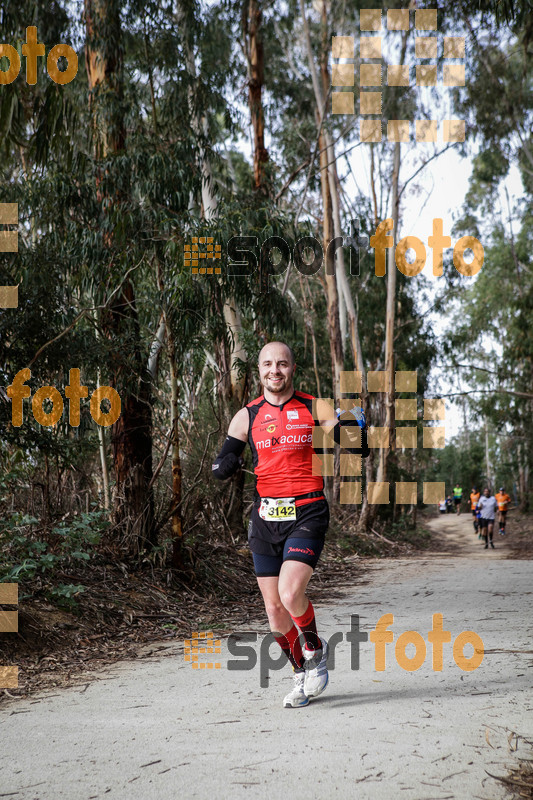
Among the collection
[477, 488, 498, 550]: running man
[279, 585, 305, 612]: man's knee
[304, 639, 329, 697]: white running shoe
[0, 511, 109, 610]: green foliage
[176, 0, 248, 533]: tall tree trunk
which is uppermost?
[176, 0, 248, 533]: tall tree trunk

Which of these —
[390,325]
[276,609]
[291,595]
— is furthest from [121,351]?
[390,325]

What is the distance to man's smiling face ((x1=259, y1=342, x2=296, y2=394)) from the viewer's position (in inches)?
177

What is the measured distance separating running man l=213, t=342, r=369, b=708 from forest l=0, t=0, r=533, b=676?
276 cm

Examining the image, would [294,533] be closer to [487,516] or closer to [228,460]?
[228,460]

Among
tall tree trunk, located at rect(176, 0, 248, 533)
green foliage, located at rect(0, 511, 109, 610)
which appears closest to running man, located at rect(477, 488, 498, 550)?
tall tree trunk, located at rect(176, 0, 248, 533)

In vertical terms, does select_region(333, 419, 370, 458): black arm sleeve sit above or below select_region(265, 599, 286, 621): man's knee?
above

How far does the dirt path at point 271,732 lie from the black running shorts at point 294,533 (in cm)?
79

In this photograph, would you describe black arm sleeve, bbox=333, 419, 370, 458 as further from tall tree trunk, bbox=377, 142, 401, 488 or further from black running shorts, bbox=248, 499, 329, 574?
tall tree trunk, bbox=377, 142, 401, 488

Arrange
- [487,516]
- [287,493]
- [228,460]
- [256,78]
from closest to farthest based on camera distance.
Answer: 1. [287,493]
2. [228,460]
3. [256,78]
4. [487,516]

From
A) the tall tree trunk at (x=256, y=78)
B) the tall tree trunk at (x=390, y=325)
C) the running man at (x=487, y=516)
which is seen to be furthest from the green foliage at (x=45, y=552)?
the running man at (x=487, y=516)

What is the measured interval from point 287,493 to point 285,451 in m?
0.22

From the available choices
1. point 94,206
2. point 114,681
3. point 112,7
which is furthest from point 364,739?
point 112,7

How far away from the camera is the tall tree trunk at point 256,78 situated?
14.7 metres

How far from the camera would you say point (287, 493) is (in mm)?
4410
